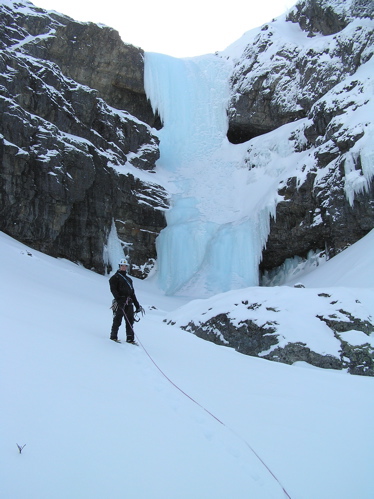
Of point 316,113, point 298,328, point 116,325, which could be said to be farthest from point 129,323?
point 316,113

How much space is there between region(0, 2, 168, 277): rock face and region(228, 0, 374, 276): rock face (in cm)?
795

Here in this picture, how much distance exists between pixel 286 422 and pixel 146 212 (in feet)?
77.3

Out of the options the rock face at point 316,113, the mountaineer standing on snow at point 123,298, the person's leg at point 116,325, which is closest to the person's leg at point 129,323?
the mountaineer standing on snow at point 123,298

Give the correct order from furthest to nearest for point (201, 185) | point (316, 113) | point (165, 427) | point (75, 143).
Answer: point (201, 185)
point (75, 143)
point (316, 113)
point (165, 427)

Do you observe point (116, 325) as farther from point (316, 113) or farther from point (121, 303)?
point (316, 113)

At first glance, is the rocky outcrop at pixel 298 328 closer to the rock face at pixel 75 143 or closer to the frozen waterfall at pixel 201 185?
the frozen waterfall at pixel 201 185

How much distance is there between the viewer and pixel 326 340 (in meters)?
8.11

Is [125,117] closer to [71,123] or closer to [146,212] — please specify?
[71,123]

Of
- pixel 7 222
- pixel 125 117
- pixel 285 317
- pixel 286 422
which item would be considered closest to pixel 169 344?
pixel 285 317

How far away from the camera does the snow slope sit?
2.32m

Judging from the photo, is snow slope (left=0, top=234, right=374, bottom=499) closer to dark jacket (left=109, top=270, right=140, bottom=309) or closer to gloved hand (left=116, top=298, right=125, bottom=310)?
gloved hand (left=116, top=298, right=125, bottom=310)

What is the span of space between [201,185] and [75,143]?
9.72m

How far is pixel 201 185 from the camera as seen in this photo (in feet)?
96.2

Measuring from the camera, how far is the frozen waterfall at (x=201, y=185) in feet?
78.9
